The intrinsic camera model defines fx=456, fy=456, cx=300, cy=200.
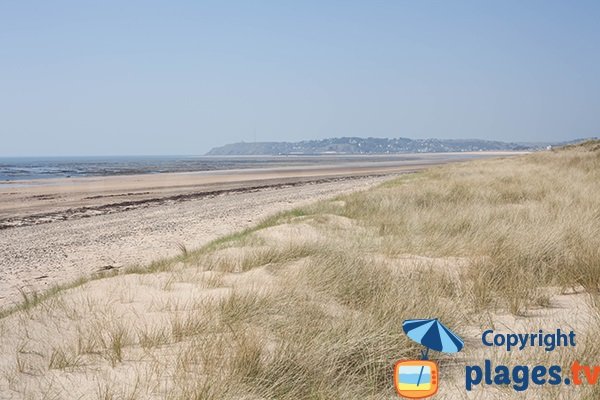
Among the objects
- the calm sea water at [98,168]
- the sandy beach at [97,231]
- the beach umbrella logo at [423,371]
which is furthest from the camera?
the calm sea water at [98,168]

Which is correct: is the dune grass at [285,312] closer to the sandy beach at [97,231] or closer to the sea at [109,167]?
the sandy beach at [97,231]

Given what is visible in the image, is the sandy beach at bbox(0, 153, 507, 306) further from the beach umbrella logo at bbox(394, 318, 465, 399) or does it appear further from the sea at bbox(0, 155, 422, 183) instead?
the sea at bbox(0, 155, 422, 183)

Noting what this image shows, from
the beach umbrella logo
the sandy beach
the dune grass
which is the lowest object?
the sandy beach

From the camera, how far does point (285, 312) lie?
4.12m

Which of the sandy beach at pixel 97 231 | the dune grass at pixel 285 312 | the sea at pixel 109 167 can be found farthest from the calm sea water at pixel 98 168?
the dune grass at pixel 285 312

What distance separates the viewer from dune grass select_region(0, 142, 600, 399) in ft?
9.82

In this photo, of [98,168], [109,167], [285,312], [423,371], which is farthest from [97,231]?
[109,167]

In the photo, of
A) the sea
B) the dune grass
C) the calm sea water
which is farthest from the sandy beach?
the calm sea water

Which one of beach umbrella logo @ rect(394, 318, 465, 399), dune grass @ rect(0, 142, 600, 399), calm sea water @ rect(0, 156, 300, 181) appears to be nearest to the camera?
beach umbrella logo @ rect(394, 318, 465, 399)

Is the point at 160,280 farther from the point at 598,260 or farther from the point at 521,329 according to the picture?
the point at 598,260

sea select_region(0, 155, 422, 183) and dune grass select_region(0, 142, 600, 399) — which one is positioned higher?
dune grass select_region(0, 142, 600, 399)

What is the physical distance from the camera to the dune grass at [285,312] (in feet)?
9.82

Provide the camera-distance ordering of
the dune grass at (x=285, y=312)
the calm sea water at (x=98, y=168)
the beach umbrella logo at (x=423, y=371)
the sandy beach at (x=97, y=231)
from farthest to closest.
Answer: the calm sea water at (x=98, y=168), the sandy beach at (x=97, y=231), the dune grass at (x=285, y=312), the beach umbrella logo at (x=423, y=371)

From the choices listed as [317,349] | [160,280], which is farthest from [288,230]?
[317,349]
